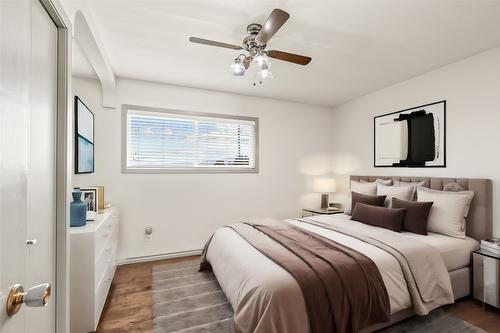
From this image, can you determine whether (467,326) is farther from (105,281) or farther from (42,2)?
(42,2)

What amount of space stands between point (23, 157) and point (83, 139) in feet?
7.18


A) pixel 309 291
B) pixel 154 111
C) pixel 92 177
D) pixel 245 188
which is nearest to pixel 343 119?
pixel 245 188

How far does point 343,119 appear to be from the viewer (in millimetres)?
4539

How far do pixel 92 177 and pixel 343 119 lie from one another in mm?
4217

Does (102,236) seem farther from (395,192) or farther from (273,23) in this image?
(395,192)

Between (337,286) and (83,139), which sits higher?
(83,139)

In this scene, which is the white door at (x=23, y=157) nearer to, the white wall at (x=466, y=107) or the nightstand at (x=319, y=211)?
the nightstand at (x=319, y=211)

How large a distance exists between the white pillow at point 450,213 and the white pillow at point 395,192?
0.31 m

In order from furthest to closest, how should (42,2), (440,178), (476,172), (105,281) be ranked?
1. (440,178)
2. (476,172)
3. (105,281)
4. (42,2)

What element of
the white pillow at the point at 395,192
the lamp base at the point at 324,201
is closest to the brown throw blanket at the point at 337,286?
the white pillow at the point at 395,192

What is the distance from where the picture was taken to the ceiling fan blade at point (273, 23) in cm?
156

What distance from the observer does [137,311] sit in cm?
220

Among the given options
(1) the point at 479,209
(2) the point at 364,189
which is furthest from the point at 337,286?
(2) the point at 364,189

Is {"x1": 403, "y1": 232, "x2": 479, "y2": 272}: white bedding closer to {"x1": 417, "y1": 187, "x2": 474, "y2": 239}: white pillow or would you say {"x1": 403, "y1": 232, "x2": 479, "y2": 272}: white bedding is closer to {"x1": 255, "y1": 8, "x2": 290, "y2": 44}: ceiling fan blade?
{"x1": 417, "y1": 187, "x2": 474, "y2": 239}: white pillow
